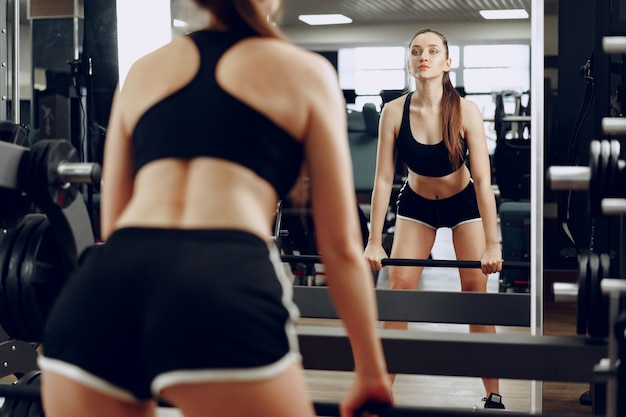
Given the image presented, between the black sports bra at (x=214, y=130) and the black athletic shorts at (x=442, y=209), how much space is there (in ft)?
8.59

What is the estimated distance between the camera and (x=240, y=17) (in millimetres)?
1187

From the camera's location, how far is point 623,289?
1.54 m

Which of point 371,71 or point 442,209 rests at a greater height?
point 371,71

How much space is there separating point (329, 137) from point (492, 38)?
5179 millimetres

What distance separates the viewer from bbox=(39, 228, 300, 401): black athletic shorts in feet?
3.45

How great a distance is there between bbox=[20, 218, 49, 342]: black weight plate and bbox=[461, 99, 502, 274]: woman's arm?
1961 millimetres

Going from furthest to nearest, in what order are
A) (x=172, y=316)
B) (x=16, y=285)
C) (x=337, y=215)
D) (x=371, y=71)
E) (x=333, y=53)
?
(x=333, y=53) → (x=371, y=71) → (x=16, y=285) → (x=337, y=215) → (x=172, y=316)

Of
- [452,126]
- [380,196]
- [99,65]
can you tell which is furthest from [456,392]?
[99,65]

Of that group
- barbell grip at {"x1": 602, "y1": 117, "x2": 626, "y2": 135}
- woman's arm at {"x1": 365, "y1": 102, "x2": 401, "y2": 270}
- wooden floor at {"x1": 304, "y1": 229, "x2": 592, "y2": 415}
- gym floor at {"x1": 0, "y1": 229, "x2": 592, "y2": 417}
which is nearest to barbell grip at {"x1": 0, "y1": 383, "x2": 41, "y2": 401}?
barbell grip at {"x1": 602, "y1": 117, "x2": 626, "y2": 135}

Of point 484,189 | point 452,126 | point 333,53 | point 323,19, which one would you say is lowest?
point 484,189

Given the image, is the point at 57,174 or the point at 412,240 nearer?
the point at 57,174

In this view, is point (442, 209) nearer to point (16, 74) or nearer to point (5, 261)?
point (16, 74)

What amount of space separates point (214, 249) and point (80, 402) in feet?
0.89

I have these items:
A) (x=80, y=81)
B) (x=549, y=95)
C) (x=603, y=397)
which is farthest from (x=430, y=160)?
(x=80, y=81)
